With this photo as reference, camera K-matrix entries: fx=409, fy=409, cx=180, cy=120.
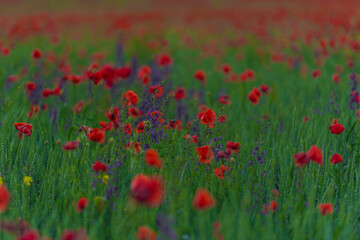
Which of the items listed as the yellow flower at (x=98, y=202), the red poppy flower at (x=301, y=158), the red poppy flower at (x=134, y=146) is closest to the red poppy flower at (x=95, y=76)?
the red poppy flower at (x=134, y=146)

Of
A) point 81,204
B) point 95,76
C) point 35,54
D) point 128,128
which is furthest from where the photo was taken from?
point 35,54

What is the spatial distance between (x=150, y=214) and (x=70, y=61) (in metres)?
4.07

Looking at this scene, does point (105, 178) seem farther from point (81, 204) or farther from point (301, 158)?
point (301, 158)

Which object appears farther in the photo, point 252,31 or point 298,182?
point 252,31

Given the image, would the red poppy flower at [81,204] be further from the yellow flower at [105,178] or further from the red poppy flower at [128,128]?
the red poppy flower at [128,128]

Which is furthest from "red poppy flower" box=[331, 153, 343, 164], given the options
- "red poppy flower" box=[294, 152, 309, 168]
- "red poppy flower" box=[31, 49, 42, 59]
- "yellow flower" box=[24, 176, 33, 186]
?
"red poppy flower" box=[31, 49, 42, 59]

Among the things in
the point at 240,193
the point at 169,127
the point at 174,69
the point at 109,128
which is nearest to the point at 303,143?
the point at 240,193

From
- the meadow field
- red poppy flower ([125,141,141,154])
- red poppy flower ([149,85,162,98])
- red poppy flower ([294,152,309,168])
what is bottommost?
the meadow field

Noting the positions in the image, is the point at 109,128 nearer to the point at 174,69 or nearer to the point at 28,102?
the point at 28,102

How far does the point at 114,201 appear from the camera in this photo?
5.89 feet

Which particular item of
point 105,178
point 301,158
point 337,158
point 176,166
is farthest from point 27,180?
point 337,158

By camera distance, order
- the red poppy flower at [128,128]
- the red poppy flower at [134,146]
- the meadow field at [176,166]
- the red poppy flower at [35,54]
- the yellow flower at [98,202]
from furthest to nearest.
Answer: the red poppy flower at [35,54] → the red poppy flower at [128,128] → the red poppy flower at [134,146] → the yellow flower at [98,202] → the meadow field at [176,166]

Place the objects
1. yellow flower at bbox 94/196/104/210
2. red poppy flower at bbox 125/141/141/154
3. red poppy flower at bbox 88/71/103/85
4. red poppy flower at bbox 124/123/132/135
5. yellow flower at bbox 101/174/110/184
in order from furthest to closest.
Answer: red poppy flower at bbox 88/71/103/85
red poppy flower at bbox 124/123/132/135
red poppy flower at bbox 125/141/141/154
yellow flower at bbox 101/174/110/184
yellow flower at bbox 94/196/104/210

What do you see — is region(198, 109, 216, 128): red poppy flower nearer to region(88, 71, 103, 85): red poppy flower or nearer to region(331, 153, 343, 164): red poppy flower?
region(331, 153, 343, 164): red poppy flower
